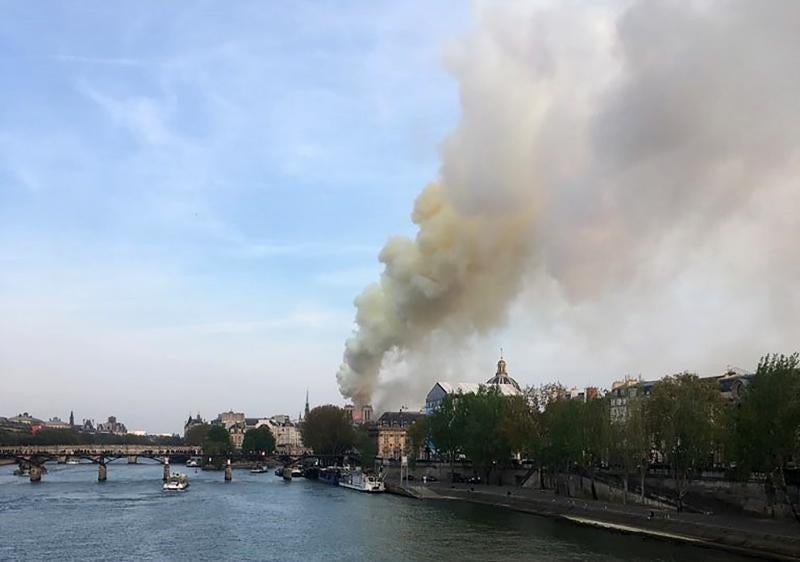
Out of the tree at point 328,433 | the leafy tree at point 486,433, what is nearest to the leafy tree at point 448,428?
the leafy tree at point 486,433

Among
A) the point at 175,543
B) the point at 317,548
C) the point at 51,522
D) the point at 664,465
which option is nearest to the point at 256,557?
the point at 317,548

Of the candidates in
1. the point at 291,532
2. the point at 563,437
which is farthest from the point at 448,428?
the point at 291,532

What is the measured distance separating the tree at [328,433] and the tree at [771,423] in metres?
116

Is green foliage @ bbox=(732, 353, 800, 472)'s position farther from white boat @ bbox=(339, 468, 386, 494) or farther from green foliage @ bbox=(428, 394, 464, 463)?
white boat @ bbox=(339, 468, 386, 494)

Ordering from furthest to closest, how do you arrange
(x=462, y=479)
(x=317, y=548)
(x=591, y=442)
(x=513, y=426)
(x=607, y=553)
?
(x=462, y=479), (x=513, y=426), (x=591, y=442), (x=317, y=548), (x=607, y=553)

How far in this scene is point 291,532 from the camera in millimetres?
60156

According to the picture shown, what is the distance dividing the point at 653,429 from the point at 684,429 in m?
4.08

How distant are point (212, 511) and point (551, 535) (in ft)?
111

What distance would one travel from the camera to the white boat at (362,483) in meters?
104

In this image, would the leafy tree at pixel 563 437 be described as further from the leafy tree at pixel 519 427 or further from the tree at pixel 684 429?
the tree at pixel 684 429

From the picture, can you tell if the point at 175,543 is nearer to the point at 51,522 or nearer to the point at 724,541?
the point at 51,522

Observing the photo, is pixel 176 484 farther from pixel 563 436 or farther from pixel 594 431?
pixel 594 431

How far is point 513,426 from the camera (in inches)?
3521

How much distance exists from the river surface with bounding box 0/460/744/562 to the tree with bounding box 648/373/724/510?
8.89 meters
